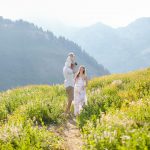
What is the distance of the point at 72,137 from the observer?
1244 centimetres

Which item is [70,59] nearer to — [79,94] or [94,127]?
[79,94]

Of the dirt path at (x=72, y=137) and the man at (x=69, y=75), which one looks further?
the man at (x=69, y=75)

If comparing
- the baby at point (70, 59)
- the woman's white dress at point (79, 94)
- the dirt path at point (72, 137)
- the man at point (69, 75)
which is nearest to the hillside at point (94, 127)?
the dirt path at point (72, 137)

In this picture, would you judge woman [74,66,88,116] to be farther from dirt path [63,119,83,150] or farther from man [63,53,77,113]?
dirt path [63,119,83,150]

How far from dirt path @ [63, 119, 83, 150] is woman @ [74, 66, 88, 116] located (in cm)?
125

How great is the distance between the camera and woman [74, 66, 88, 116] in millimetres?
16656

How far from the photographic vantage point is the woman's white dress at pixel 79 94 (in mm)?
16656

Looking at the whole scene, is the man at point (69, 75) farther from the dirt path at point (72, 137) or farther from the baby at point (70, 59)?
the dirt path at point (72, 137)

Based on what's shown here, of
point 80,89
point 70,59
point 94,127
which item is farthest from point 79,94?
→ point 94,127

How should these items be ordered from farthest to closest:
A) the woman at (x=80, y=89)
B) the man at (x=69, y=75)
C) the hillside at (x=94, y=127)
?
1. the man at (x=69, y=75)
2. the woman at (x=80, y=89)
3. the hillside at (x=94, y=127)

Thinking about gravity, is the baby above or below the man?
above

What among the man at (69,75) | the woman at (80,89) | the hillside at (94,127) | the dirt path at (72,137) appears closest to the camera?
the hillside at (94,127)

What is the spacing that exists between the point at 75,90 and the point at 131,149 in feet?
34.0

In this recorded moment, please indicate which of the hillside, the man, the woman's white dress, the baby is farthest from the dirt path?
the baby
